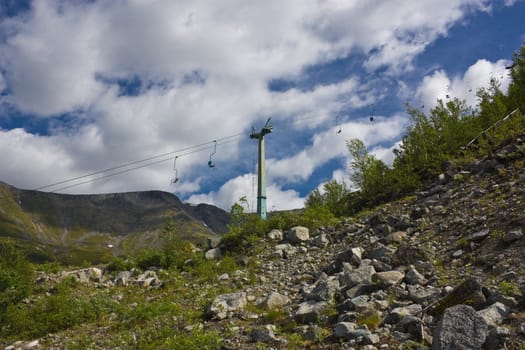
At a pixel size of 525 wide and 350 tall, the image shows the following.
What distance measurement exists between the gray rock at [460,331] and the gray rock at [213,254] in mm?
14386

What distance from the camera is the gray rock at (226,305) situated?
1046 centimetres

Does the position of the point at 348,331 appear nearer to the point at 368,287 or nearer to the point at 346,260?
the point at 368,287

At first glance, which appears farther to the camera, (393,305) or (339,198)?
(339,198)

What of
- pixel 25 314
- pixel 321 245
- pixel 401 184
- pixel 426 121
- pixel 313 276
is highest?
pixel 426 121

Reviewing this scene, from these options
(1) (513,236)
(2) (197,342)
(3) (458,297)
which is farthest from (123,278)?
(1) (513,236)

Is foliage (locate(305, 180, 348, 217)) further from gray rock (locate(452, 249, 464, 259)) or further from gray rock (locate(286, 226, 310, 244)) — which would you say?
gray rock (locate(452, 249, 464, 259))

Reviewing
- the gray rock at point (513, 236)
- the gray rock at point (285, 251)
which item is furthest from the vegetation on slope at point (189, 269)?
the gray rock at point (513, 236)

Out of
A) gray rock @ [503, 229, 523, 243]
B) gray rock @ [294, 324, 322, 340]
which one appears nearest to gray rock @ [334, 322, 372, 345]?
gray rock @ [294, 324, 322, 340]

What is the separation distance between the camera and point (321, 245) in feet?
54.9

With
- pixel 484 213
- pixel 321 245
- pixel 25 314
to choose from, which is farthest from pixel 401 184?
pixel 25 314

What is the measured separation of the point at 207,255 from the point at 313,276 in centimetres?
827

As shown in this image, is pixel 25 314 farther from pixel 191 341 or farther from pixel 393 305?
pixel 393 305

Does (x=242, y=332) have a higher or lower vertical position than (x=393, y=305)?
lower

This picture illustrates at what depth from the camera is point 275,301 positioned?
10.9 m
